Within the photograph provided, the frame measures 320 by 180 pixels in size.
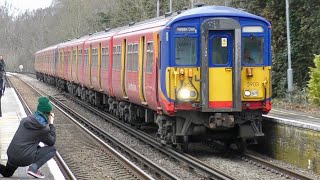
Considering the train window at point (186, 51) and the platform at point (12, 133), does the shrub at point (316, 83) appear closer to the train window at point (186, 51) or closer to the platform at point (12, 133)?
the platform at point (12, 133)

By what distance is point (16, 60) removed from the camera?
105 metres

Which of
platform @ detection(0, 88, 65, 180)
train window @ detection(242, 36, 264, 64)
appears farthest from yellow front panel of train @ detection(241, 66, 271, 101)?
platform @ detection(0, 88, 65, 180)

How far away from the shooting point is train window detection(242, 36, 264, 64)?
43.0ft

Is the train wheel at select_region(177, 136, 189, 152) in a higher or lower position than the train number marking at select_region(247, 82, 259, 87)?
lower

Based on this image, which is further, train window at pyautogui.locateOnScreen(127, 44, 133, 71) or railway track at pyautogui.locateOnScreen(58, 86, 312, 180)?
train window at pyautogui.locateOnScreen(127, 44, 133, 71)

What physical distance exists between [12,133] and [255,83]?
6.53 metres

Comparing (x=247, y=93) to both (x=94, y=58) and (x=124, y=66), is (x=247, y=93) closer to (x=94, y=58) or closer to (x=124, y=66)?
(x=124, y=66)

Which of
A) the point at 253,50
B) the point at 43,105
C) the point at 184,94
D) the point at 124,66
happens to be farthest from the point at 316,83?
the point at 43,105

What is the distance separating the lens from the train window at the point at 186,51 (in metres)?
12.9

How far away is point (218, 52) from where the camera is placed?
12977 millimetres

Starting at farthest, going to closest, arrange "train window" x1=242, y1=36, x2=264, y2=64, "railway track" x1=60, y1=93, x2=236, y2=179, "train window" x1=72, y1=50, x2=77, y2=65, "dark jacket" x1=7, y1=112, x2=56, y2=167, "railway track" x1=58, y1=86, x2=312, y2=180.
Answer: "train window" x1=72, y1=50, x2=77, y2=65 → "train window" x1=242, y1=36, x2=264, y2=64 → "railway track" x1=58, y1=86, x2=312, y2=180 → "railway track" x1=60, y1=93, x2=236, y2=179 → "dark jacket" x1=7, y1=112, x2=56, y2=167

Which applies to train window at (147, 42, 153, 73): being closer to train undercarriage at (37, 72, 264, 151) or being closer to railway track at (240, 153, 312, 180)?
train undercarriage at (37, 72, 264, 151)

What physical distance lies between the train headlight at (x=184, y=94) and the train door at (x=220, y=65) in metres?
0.30

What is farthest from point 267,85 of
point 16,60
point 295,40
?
point 16,60
